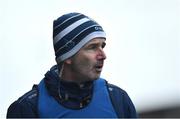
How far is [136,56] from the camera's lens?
6.16 meters

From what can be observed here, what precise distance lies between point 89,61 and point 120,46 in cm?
214

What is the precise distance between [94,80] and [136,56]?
2263mm

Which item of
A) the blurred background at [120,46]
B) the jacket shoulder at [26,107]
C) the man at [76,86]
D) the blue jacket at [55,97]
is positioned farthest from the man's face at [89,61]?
the blurred background at [120,46]

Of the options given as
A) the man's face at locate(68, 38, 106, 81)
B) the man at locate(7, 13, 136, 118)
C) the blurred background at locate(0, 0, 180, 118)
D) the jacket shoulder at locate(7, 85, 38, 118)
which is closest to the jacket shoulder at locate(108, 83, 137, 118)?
the man at locate(7, 13, 136, 118)

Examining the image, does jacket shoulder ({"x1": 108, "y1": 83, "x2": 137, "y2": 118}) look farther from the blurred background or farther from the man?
the blurred background

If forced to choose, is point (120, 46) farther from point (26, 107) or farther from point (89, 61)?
point (26, 107)

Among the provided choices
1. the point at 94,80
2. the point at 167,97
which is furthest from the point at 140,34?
the point at 94,80

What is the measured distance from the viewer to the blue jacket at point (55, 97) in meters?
3.82

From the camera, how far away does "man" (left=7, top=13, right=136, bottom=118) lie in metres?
3.84

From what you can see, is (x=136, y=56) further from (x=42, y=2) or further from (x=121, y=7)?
(x=42, y=2)

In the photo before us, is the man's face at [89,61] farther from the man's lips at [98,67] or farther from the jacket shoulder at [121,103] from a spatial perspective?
the jacket shoulder at [121,103]

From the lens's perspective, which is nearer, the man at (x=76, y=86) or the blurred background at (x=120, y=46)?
the man at (x=76, y=86)

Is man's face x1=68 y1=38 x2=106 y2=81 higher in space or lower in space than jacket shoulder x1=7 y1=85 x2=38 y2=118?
higher

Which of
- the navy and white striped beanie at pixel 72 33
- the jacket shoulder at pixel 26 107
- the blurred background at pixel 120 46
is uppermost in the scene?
the blurred background at pixel 120 46
